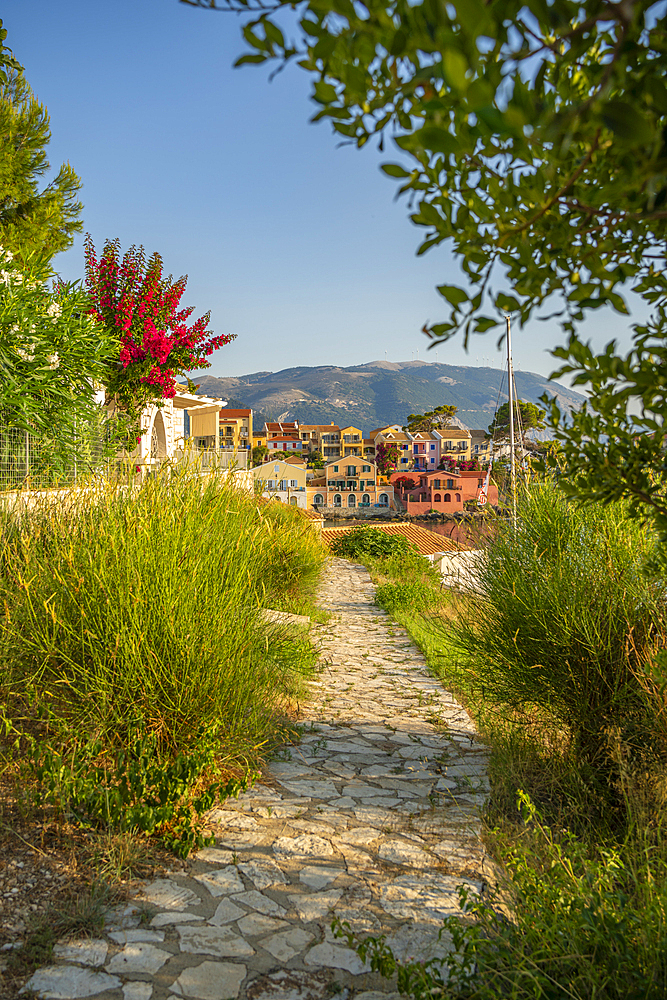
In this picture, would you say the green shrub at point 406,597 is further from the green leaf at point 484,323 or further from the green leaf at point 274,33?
the green leaf at point 274,33

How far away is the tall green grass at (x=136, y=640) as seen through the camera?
10.2ft

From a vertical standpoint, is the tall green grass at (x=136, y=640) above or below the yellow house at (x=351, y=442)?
below

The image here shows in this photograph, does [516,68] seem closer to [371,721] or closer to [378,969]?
[378,969]

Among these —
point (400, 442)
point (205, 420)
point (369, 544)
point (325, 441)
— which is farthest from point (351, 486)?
point (369, 544)

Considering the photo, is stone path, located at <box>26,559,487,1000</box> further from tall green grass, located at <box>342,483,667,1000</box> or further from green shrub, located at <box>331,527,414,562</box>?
green shrub, located at <box>331,527,414,562</box>

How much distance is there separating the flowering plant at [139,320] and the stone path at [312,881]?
7.97 meters

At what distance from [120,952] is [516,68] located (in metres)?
2.90

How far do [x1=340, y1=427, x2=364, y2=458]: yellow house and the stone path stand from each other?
253ft

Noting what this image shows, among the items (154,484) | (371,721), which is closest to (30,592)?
(154,484)

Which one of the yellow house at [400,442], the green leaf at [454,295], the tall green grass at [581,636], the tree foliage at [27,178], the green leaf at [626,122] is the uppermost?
the tree foliage at [27,178]

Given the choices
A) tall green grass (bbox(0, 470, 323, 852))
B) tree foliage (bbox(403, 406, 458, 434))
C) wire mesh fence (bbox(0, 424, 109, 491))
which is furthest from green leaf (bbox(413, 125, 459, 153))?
tree foliage (bbox(403, 406, 458, 434))

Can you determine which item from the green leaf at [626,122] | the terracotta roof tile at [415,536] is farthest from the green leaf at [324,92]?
the terracotta roof tile at [415,536]

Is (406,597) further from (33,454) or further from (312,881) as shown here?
(312,881)

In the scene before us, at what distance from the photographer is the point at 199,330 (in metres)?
11.3
